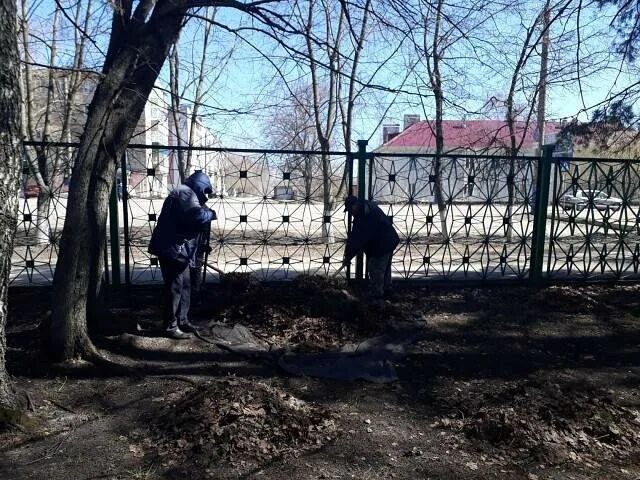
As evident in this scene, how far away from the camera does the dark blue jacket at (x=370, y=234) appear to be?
5.96m

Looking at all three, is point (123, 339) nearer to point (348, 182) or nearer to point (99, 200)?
point (99, 200)

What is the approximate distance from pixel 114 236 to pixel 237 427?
356cm

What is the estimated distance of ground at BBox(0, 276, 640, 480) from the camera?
298cm

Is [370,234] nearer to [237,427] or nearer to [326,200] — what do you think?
[326,200]

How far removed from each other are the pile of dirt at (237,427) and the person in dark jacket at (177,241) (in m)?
1.32

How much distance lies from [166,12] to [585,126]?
6.39 m

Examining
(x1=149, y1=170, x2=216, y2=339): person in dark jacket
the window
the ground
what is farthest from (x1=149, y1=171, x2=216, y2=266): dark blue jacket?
the window

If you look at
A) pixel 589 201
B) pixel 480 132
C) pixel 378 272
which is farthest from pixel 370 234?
pixel 480 132

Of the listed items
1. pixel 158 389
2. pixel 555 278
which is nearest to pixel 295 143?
pixel 555 278

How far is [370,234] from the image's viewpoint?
236 inches

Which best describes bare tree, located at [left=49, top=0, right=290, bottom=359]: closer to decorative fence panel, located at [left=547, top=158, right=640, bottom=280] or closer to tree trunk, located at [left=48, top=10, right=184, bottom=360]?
tree trunk, located at [left=48, top=10, right=184, bottom=360]

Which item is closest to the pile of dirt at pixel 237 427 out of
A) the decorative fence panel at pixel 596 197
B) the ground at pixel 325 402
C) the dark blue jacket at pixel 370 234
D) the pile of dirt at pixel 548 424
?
the ground at pixel 325 402

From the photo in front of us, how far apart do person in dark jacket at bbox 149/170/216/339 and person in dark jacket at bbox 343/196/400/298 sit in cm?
178

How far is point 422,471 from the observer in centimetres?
295
